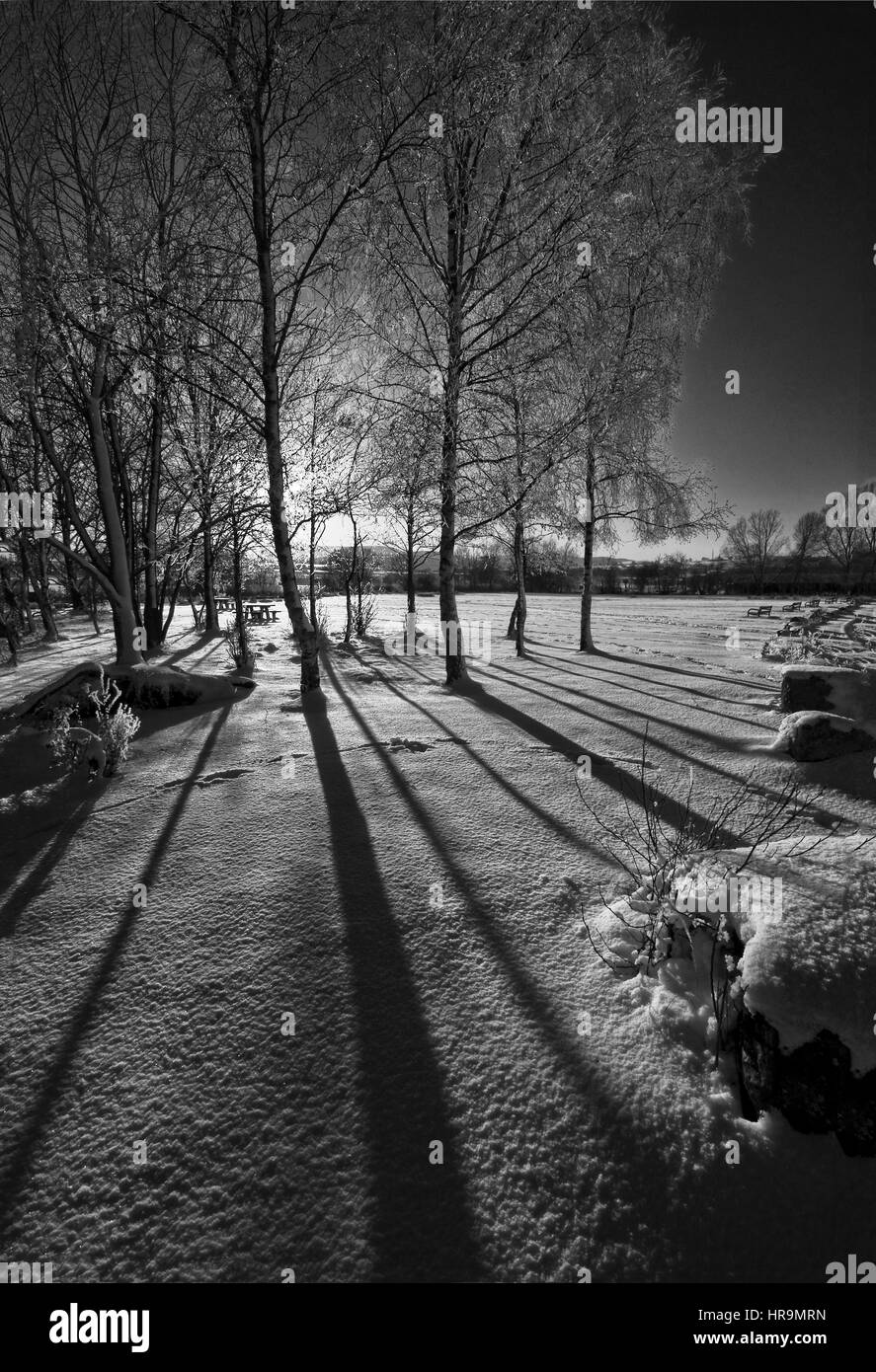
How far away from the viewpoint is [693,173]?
921cm

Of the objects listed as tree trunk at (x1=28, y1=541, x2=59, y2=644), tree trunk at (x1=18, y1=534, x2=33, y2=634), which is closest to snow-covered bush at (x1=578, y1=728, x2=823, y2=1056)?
tree trunk at (x1=28, y1=541, x2=59, y2=644)

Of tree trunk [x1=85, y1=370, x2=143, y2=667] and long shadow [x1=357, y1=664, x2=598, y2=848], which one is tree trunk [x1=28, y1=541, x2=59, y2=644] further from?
long shadow [x1=357, y1=664, x2=598, y2=848]

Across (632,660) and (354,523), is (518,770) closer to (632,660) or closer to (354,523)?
(632,660)

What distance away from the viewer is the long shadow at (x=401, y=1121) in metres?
1.32

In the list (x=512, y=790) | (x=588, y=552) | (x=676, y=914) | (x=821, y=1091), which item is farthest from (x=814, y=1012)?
(x=588, y=552)

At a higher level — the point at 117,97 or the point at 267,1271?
the point at 117,97

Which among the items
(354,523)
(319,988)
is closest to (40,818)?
(319,988)

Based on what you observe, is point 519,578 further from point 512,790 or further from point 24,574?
point 24,574

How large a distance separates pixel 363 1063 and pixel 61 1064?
3.53 ft

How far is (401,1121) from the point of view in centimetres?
163

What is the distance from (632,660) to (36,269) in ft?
37.8

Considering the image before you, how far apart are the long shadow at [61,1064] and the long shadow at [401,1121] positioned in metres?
1.00
